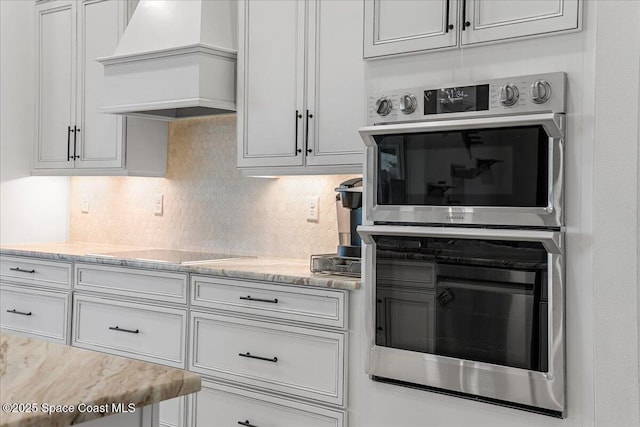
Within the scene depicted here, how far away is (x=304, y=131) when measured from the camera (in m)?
3.27

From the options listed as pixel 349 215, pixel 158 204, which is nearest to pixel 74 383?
pixel 349 215

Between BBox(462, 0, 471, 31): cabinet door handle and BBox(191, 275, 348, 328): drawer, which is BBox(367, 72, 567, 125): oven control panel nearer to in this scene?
BBox(462, 0, 471, 31): cabinet door handle

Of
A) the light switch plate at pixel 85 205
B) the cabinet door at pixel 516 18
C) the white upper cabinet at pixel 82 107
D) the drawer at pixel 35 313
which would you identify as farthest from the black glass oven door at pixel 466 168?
the light switch plate at pixel 85 205

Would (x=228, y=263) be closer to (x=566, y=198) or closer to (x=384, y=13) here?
(x=384, y=13)

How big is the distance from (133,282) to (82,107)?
4.51 feet

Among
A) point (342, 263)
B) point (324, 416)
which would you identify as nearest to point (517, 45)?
point (342, 263)

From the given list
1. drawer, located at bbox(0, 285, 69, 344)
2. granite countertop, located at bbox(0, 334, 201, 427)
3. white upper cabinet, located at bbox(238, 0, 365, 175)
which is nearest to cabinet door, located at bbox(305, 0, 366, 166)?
white upper cabinet, located at bbox(238, 0, 365, 175)

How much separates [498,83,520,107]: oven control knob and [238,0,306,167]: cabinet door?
116cm

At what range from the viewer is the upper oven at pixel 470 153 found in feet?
7.41

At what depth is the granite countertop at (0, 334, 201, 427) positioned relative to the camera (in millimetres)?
1166

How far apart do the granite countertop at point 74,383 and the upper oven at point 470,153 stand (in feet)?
4.34

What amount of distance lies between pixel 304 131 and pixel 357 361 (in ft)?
3.60

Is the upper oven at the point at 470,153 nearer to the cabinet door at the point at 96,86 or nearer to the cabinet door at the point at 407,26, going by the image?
the cabinet door at the point at 407,26

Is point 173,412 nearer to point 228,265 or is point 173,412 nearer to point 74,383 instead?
point 228,265
